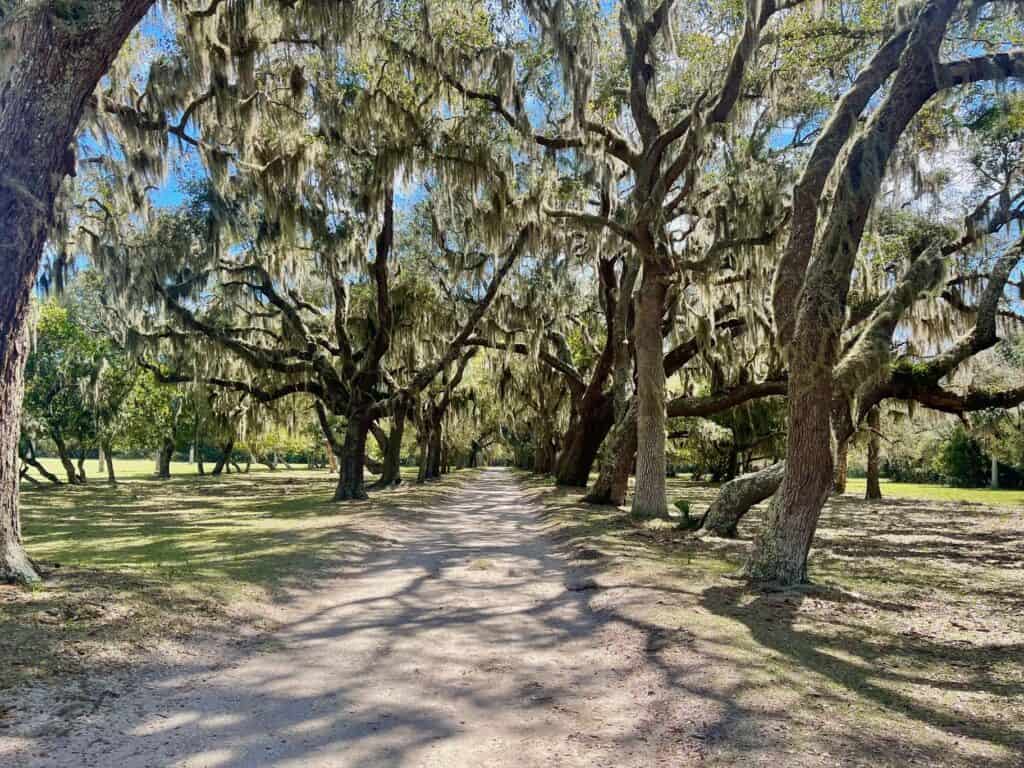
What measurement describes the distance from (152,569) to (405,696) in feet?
14.3

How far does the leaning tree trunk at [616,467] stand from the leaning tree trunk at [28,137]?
1024cm

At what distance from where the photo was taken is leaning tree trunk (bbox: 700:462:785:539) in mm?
9109

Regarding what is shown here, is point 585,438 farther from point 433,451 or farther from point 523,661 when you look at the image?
point 523,661

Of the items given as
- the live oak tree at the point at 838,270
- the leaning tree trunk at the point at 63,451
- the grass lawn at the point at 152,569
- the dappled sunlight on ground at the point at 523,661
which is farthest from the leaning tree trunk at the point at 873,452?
the leaning tree trunk at the point at 63,451

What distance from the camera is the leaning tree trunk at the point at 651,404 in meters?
11.5

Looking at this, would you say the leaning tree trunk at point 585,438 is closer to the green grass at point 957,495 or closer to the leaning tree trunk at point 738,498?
the leaning tree trunk at point 738,498

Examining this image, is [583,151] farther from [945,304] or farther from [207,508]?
[207,508]

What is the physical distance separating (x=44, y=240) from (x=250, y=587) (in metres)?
3.43

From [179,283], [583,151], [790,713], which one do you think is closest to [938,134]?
[583,151]

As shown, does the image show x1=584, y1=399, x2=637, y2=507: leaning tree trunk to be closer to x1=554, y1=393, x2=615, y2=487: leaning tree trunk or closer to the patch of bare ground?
x1=554, y1=393, x2=615, y2=487: leaning tree trunk

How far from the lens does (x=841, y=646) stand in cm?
465

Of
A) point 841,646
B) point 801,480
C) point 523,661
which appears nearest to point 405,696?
point 523,661

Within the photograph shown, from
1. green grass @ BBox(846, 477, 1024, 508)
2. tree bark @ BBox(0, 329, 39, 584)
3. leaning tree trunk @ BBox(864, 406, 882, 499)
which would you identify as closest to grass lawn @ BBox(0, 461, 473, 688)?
tree bark @ BBox(0, 329, 39, 584)

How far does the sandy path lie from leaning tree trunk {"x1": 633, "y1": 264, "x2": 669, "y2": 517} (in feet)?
17.6
